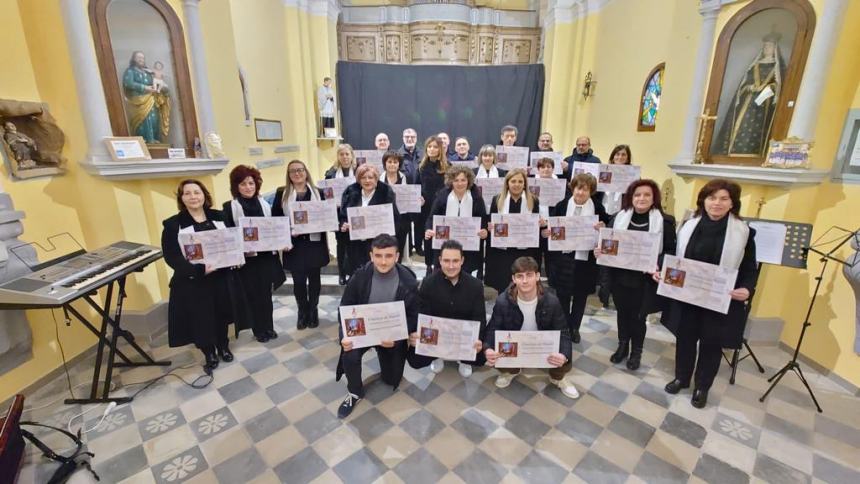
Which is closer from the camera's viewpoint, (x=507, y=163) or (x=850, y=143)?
(x=850, y=143)

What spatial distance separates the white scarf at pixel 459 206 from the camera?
3.39 m

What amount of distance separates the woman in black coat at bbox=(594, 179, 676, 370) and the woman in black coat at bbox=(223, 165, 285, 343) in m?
2.68

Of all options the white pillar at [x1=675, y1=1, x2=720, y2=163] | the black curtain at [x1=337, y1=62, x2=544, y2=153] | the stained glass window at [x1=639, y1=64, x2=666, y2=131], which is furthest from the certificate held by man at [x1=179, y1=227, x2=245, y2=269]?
the black curtain at [x1=337, y1=62, x2=544, y2=153]

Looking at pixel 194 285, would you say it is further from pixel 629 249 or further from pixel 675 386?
pixel 675 386

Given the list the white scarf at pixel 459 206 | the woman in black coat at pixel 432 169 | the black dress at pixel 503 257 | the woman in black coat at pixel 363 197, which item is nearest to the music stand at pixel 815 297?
the black dress at pixel 503 257

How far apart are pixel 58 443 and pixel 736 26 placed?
591cm

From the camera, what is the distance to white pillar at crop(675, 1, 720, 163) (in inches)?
132

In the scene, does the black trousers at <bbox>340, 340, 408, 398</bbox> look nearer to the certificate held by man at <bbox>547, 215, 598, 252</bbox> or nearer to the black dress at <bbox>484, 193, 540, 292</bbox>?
the black dress at <bbox>484, 193, 540, 292</bbox>

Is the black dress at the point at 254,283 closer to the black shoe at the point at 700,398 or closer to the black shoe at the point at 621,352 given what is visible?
the black shoe at the point at 621,352

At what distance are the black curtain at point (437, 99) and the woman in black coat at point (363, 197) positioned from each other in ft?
17.3

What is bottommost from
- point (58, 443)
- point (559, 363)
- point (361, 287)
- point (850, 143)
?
point (58, 443)

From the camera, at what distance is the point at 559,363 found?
2262 mm

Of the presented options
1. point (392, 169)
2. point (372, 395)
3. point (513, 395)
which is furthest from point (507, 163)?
point (372, 395)

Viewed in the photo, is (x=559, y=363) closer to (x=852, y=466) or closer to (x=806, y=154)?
(x=852, y=466)
